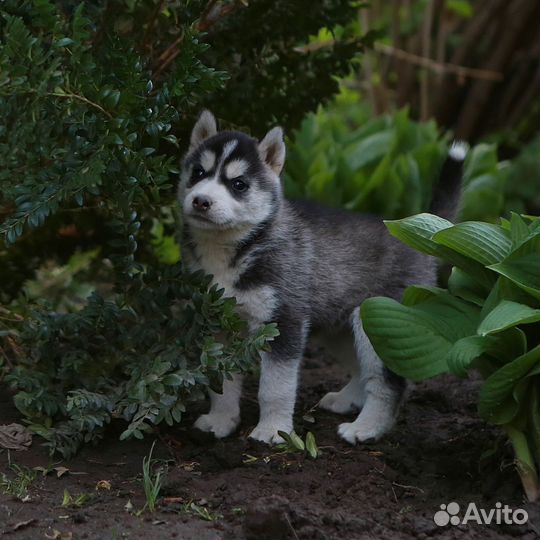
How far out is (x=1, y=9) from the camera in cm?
488

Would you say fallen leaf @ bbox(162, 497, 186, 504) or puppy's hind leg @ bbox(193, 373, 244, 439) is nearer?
fallen leaf @ bbox(162, 497, 186, 504)

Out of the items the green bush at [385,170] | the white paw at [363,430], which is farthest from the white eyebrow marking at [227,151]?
the green bush at [385,170]

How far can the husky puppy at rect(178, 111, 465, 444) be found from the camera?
17.0 ft

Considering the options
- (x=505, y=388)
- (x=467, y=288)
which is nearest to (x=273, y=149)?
(x=467, y=288)

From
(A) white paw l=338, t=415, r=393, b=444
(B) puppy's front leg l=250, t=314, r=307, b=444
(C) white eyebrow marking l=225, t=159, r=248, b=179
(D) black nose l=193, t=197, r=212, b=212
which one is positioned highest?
(C) white eyebrow marking l=225, t=159, r=248, b=179

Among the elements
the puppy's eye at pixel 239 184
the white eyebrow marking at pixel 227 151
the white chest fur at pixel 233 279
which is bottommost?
the white chest fur at pixel 233 279

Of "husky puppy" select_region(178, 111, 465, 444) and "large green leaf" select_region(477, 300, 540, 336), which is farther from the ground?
"large green leaf" select_region(477, 300, 540, 336)

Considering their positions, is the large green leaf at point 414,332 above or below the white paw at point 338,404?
above

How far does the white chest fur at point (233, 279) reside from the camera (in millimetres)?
5211

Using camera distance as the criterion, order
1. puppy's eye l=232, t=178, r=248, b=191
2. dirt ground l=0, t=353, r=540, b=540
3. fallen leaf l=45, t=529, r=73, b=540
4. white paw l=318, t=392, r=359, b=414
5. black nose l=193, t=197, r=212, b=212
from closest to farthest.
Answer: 1. fallen leaf l=45, t=529, r=73, b=540
2. dirt ground l=0, t=353, r=540, b=540
3. black nose l=193, t=197, r=212, b=212
4. puppy's eye l=232, t=178, r=248, b=191
5. white paw l=318, t=392, r=359, b=414

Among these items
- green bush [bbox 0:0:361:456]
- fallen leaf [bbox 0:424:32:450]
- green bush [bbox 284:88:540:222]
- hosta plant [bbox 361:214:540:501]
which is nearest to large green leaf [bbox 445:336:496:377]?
hosta plant [bbox 361:214:540:501]

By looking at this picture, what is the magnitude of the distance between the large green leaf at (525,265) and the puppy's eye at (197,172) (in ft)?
5.75

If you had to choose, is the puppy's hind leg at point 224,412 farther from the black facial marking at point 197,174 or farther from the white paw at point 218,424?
the black facial marking at point 197,174

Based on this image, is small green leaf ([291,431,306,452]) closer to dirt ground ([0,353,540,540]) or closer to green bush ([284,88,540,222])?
dirt ground ([0,353,540,540])
